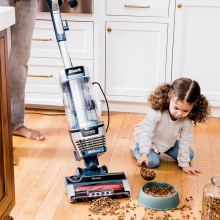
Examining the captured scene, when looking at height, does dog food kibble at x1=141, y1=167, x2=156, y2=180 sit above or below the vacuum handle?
below

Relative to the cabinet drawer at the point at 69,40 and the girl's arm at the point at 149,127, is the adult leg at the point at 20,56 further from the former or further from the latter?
the girl's arm at the point at 149,127

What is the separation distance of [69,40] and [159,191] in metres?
1.32

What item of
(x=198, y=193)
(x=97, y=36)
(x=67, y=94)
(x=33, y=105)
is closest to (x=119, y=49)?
(x=97, y=36)

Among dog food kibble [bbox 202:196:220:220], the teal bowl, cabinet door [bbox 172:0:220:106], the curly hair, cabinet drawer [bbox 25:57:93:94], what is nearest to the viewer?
dog food kibble [bbox 202:196:220:220]

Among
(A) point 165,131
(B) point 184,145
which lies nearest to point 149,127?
(A) point 165,131

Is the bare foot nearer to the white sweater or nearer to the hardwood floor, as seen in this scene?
the hardwood floor

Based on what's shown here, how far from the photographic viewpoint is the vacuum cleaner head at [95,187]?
1860mm

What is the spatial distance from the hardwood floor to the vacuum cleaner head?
4 cm

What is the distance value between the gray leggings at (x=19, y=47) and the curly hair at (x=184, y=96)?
792 millimetres

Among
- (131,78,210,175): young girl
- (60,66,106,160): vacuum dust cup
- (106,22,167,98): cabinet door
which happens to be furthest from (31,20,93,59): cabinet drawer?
(60,66,106,160): vacuum dust cup

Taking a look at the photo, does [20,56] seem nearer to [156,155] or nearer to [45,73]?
[45,73]

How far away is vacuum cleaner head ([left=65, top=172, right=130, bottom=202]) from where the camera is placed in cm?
186

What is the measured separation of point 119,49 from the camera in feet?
9.31

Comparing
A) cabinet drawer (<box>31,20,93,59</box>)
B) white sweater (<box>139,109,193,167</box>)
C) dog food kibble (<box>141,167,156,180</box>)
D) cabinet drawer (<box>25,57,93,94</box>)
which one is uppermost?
cabinet drawer (<box>31,20,93,59</box>)
